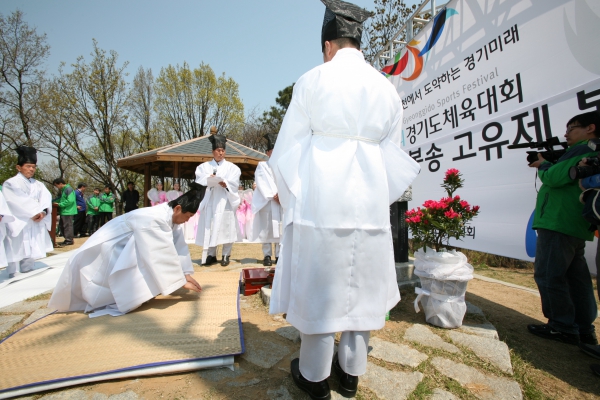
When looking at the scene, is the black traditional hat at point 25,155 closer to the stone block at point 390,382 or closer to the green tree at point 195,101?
the stone block at point 390,382

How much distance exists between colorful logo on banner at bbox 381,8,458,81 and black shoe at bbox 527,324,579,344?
4.35 meters

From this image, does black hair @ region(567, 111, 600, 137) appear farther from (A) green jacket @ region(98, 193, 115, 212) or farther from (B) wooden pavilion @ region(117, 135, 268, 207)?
(A) green jacket @ region(98, 193, 115, 212)

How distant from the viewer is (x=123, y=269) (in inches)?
97.6

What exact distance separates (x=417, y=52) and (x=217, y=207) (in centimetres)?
463

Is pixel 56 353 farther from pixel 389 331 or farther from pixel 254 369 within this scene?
pixel 389 331

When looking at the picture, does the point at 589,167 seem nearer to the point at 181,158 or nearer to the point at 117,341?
the point at 117,341

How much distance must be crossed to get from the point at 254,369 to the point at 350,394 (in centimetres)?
63

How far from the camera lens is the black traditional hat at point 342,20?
72.4 inches

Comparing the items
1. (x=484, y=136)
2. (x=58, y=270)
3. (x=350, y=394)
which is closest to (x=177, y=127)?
(x=58, y=270)

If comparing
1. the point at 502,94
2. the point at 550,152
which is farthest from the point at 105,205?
the point at 550,152

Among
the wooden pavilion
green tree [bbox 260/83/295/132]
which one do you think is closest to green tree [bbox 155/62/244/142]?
green tree [bbox 260/83/295/132]

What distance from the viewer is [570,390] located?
1.75m

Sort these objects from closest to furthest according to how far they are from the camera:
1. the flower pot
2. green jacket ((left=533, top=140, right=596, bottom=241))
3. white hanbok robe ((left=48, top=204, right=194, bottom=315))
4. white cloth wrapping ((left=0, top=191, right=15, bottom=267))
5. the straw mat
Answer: the straw mat
green jacket ((left=533, top=140, right=596, bottom=241))
the flower pot
white hanbok robe ((left=48, top=204, right=194, bottom=315))
white cloth wrapping ((left=0, top=191, right=15, bottom=267))

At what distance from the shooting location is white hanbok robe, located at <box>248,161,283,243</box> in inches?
194
